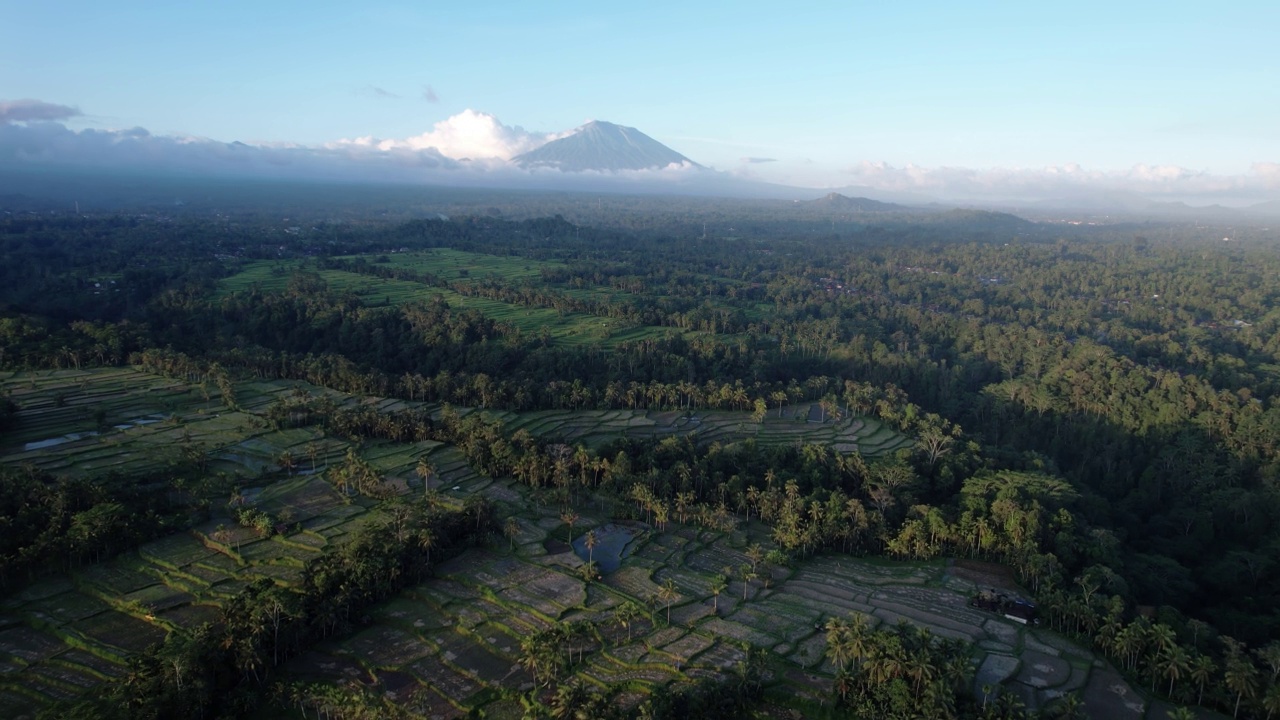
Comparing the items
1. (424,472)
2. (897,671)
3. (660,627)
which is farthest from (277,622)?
(897,671)

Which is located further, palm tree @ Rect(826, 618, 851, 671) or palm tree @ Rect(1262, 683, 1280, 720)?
palm tree @ Rect(826, 618, 851, 671)

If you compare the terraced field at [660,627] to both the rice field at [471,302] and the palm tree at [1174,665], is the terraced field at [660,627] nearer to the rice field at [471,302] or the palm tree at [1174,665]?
the palm tree at [1174,665]

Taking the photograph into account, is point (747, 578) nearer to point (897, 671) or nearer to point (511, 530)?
point (897, 671)

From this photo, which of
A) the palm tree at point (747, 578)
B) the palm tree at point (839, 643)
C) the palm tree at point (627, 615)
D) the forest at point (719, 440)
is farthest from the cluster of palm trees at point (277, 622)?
the palm tree at point (839, 643)

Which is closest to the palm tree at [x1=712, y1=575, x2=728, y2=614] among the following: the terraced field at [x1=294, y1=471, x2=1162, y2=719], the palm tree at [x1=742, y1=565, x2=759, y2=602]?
the terraced field at [x1=294, y1=471, x2=1162, y2=719]

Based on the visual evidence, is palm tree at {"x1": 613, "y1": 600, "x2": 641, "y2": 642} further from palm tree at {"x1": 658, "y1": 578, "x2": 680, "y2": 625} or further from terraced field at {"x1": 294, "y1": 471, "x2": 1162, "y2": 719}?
palm tree at {"x1": 658, "y1": 578, "x2": 680, "y2": 625}

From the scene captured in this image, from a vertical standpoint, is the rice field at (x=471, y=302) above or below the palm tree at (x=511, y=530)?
above
